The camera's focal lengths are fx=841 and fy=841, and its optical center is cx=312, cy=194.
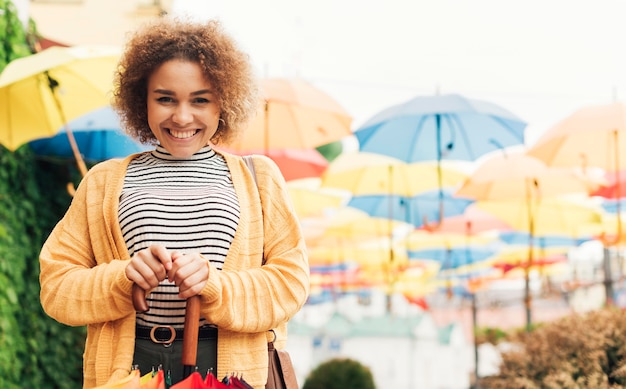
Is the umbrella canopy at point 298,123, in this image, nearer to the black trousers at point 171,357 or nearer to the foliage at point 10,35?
the foliage at point 10,35

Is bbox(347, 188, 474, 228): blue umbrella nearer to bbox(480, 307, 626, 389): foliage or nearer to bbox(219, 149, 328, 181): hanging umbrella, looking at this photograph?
bbox(219, 149, 328, 181): hanging umbrella

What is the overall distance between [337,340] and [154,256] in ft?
73.9

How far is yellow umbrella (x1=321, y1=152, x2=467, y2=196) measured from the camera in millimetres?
9555

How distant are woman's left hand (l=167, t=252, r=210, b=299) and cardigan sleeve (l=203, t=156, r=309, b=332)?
0.11 feet

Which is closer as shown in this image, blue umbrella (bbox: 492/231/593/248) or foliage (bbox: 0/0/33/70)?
foliage (bbox: 0/0/33/70)

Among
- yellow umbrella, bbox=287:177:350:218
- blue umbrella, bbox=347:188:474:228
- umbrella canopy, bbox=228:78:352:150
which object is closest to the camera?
umbrella canopy, bbox=228:78:352:150

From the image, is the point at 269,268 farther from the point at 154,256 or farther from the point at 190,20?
the point at 190,20

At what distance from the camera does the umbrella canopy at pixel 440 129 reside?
760 cm

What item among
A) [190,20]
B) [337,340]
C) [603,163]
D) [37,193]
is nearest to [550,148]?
[603,163]

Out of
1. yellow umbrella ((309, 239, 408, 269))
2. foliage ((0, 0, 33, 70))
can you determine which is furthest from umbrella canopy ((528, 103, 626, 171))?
yellow umbrella ((309, 239, 408, 269))

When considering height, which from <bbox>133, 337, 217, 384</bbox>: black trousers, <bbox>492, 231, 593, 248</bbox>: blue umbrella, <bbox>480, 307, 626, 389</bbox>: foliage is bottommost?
<bbox>480, 307, 626, 389</bbox>: foliage

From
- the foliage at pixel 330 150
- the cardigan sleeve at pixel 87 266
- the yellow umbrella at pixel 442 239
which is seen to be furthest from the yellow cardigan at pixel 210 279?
the yellow umbrella at pixel 442 239

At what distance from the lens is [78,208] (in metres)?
2.07

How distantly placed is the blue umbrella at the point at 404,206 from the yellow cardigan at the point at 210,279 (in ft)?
31.7
